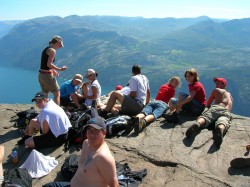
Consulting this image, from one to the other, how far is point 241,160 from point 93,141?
159 inches

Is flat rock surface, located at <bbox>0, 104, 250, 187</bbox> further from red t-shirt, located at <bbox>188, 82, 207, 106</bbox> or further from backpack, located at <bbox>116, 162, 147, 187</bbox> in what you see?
red t-shirt, located at <bbox>188, 82, 207, 106</bbox>

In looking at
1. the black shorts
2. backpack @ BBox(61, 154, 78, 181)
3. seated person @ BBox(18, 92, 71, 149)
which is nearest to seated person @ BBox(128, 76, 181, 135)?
seated person @ BBox(18, 92, 71, 149)

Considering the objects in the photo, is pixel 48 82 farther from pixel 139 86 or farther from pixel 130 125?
pixel 130 125

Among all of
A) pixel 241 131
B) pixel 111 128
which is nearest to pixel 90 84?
pixel 111 128

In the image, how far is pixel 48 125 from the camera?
7.35m

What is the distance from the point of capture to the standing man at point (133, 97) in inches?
376

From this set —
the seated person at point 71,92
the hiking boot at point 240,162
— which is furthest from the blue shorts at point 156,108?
the hiking boot at point 240,162

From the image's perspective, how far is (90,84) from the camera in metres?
10.5

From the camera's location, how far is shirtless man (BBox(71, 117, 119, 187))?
3.92 m

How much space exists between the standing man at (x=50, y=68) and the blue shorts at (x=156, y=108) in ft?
10.5

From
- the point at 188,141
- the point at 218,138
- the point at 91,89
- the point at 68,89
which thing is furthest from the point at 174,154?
the point at 68,89

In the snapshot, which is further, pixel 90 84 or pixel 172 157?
pixel 90 84

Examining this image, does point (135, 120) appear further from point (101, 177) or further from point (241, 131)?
point (101, 177)

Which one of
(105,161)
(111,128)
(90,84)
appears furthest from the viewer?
(90,84)
